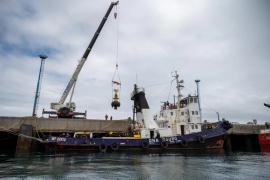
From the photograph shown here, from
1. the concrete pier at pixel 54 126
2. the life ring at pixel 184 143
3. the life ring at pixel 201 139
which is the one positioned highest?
the concrete pier at pixel 54 126

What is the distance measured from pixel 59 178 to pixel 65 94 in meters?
19.8

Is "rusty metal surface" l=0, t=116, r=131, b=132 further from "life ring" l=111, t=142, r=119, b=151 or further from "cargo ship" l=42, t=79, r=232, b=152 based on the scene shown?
"life ring" l=111, t=142, r=119, b=151

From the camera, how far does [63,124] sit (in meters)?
25.7

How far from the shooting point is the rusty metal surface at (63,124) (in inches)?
931

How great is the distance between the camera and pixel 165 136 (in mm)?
23953

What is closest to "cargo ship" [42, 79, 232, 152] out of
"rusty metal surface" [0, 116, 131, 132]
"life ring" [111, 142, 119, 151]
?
"life ring" [111, 142, 119, 151]

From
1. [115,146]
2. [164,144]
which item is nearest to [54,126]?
[115,146]

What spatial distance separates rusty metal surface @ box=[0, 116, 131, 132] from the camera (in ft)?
77.6

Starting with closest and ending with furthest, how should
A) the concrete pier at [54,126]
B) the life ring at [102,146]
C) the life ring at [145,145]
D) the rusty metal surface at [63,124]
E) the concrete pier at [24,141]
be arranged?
the concrete pier at [24,141] → the life ring at [102,146] → the concrete pier at [54,126] → the life ring at [145,145] → the rusty metal surface at [63,124]

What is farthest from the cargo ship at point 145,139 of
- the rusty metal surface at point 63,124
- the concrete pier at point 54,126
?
the rusty metal surface at point 63,124

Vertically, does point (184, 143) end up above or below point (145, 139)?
below

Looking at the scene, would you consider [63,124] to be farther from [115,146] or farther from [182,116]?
[182,116]

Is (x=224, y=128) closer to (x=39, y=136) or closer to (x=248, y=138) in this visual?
(x=248, y=138)

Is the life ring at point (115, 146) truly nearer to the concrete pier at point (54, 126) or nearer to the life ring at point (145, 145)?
the life ring at point (145, 145)
